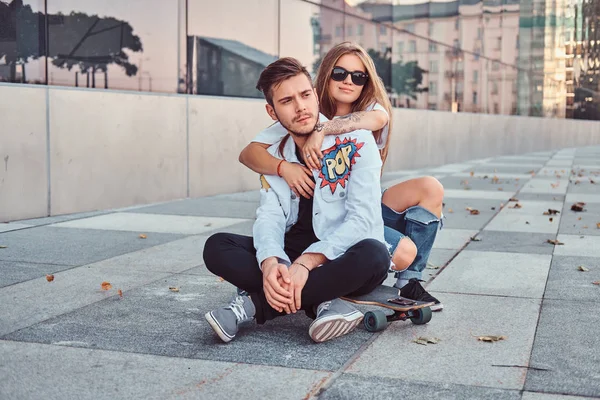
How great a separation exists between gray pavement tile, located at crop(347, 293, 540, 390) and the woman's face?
1145 mm

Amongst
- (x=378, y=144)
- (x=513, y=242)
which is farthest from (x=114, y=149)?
(x=378, y=144)

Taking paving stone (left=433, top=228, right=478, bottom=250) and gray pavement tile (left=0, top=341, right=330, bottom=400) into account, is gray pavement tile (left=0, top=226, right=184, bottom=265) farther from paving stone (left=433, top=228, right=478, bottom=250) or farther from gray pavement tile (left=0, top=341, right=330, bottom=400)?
gray pavement tile (left=0, top=341, right=330, bottom=400)

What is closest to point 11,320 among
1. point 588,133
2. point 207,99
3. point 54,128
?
point 54,128

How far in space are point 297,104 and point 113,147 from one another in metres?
5.71

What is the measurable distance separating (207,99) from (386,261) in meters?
7.46

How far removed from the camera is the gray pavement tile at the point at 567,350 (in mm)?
3137

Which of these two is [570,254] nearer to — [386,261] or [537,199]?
[386,261]

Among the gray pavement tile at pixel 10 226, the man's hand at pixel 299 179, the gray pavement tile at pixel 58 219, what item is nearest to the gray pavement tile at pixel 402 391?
the man's hand at pixel 299 179

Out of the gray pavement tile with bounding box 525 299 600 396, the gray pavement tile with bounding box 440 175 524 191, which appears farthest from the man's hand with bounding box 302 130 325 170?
the gray pavement tile with bounding box 440 175 524 191

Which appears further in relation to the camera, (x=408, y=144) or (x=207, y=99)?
(x=408, y=144)

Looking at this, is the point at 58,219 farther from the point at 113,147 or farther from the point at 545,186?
the point at 545,186

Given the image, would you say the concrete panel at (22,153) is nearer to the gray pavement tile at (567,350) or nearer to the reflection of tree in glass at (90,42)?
the reflection of tree in glass at (90,42)

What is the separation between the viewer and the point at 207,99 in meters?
11.0

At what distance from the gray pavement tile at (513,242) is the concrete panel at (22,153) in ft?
13.5
